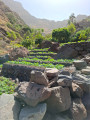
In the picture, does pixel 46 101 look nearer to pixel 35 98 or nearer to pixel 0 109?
pixel 35 98

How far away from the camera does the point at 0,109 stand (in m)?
2.52

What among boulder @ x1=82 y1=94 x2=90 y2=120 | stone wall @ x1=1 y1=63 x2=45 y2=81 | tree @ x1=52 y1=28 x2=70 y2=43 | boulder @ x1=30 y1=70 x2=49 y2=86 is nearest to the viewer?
boulder @ x1=30 y1=70 x2=49 y2=86

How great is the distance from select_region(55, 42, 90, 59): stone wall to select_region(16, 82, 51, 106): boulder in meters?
5.67

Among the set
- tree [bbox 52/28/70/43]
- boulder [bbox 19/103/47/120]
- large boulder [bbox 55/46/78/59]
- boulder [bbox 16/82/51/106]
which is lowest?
boulder [bbox 19/103/47/120]

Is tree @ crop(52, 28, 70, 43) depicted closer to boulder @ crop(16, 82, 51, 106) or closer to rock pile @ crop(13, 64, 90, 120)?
rock pile @ crop(13, 64, 90, 120)

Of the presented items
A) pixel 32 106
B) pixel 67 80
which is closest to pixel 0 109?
pixel 32 106

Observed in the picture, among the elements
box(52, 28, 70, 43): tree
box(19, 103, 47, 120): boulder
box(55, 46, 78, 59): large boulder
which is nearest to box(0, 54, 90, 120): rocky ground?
box(19, 103, 47, 120): boulder

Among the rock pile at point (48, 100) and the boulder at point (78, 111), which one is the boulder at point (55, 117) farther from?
the boulder at point (78, 111)

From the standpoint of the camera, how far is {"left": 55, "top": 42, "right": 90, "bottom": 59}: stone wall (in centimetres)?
796

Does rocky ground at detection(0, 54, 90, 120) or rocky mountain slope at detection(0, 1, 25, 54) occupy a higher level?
rocky mountain slope at detection(0, 1, 25, 54)

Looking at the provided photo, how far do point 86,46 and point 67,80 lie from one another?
610 centimetres

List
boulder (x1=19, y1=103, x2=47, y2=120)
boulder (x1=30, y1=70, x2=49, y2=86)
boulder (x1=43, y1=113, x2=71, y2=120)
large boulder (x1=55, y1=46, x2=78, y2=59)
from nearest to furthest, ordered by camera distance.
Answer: boulder (x1=19, y1=103, x2=47, y2=120) → boulder (x1=43, y1=113, x2=71, y2=120) → boulder (x1=30, y1=70, x2=49, y2=86) → large boulder (x1=55, y1=46, x2=78, y2=59)

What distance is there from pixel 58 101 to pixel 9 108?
3.69 ft

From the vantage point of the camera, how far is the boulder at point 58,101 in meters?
2.51
